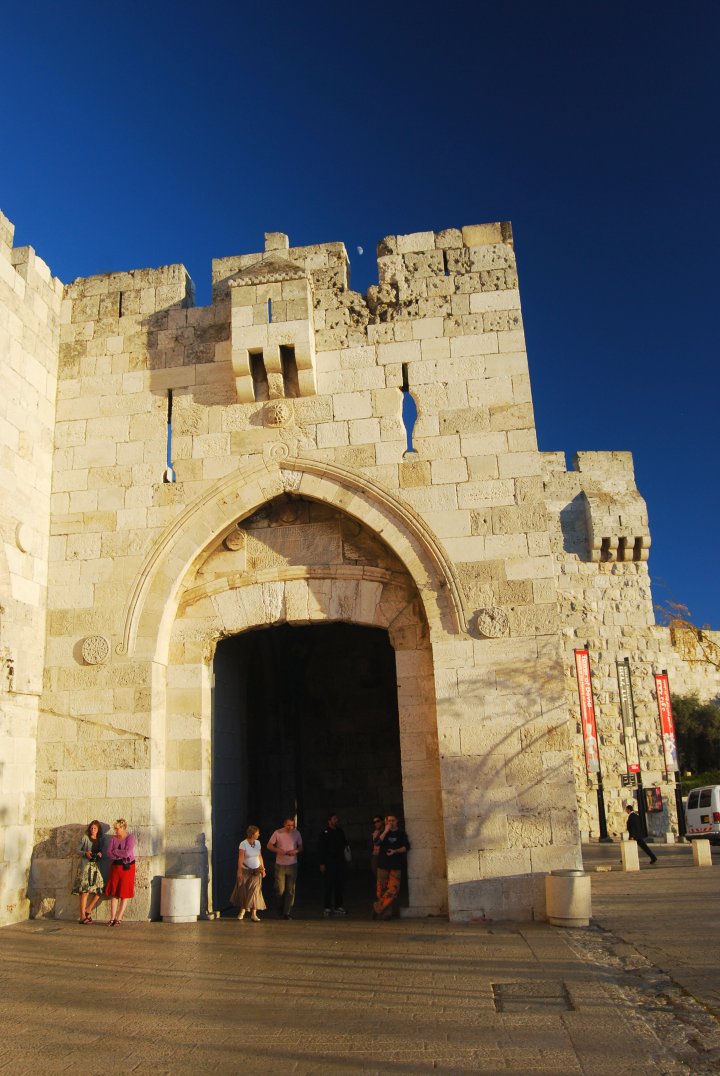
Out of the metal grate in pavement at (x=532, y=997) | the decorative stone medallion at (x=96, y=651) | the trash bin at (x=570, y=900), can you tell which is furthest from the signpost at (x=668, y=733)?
the metal grate in pavement at (x=532, y=997)

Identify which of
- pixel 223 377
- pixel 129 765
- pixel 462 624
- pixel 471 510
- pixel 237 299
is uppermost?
pixel 237 299

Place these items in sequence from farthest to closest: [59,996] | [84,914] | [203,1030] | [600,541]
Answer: [600,541] → [84,914] → [59,996] → [203,1030]

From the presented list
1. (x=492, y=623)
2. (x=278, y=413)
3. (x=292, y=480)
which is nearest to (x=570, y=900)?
(x=492, y=623)

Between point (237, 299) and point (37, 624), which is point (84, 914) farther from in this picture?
point (237, 299)

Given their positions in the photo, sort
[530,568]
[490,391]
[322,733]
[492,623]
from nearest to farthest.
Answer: [492,623], [530,568], [490,391], [322,733]

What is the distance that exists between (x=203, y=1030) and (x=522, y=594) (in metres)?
4.81

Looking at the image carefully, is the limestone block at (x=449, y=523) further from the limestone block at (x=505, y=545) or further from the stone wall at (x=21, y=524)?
the stone wall at (x=21, y=524)

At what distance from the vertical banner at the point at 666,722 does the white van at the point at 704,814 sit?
2.60ft

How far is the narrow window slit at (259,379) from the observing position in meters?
8.92

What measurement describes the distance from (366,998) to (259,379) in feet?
19.8

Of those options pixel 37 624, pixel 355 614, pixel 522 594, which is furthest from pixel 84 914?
pixel 522 594

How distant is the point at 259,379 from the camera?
29.4 ft

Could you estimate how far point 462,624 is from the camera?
26.2ft

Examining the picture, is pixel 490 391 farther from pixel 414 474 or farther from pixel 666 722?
pixel 666 722
